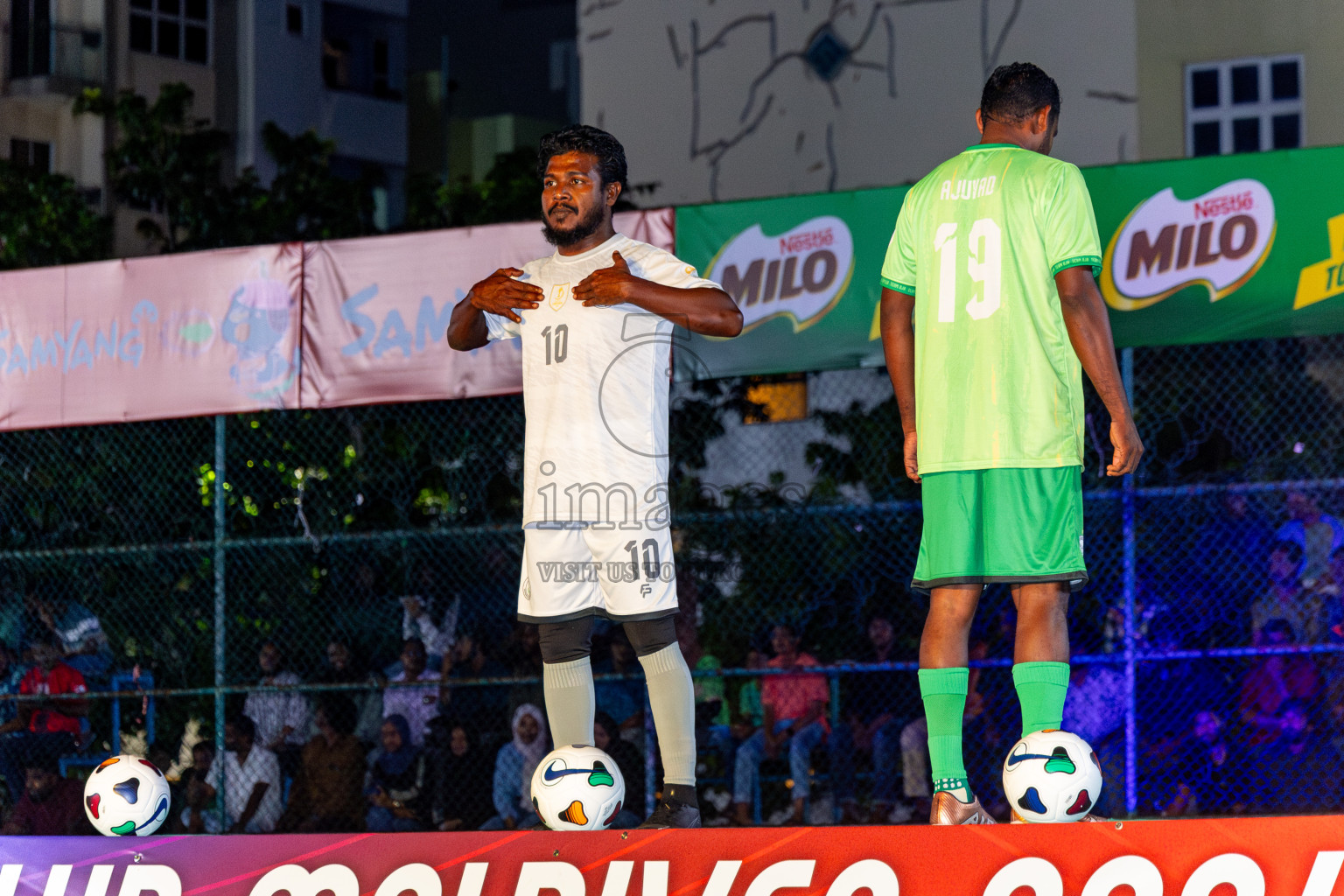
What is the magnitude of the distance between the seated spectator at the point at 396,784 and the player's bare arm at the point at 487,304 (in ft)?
12.5

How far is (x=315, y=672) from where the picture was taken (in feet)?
27.8

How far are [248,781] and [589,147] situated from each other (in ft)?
15.3

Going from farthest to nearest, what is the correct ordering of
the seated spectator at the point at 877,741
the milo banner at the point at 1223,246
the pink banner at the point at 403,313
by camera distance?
1. the seated spectator at the point at 877,741
2. the pink banner at the point at 403,313
3. the milo banner at the point at 1223,246

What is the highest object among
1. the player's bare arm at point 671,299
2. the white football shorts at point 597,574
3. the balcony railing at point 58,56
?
the balcony railing at point 58,56

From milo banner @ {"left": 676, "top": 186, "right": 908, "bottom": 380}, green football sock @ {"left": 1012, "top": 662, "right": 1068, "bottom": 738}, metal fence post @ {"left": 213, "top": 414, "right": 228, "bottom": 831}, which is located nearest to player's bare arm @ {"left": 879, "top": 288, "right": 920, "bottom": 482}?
green football sock @ {"left": 1012, "top": 662, "right": 1068, "bottom": 738}

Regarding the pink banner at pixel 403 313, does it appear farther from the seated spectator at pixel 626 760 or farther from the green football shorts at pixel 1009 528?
the green football shorts at pixel 1009 528

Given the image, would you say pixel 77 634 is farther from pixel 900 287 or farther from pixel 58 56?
pixel 58 56

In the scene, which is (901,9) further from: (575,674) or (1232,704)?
(575,674)

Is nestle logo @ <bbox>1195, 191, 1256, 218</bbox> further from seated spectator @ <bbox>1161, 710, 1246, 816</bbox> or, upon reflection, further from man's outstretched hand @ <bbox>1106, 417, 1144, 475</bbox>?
man's outstretched hand @ <bbox>1106, 417, 1144, 475</bbox>

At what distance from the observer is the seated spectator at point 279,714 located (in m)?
8.09

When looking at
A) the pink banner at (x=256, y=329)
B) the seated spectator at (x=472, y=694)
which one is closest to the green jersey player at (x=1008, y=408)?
the pink banner at (x=256, y=329)

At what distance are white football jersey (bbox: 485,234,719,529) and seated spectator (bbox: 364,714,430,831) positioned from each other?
12.7ft

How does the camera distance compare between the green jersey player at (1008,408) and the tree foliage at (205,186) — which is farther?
the tree foliage at (205,186)

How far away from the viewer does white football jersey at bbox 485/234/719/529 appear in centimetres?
443
